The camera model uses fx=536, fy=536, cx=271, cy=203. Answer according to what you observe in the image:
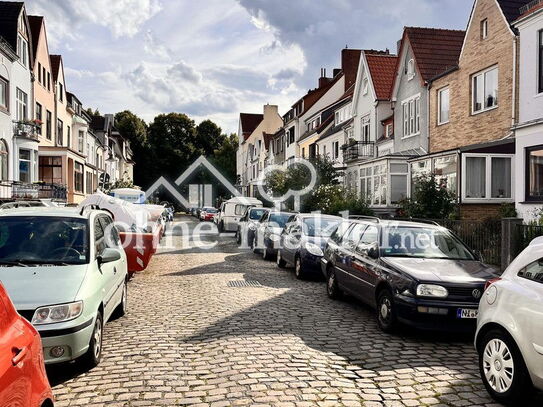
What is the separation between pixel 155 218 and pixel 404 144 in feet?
44.6

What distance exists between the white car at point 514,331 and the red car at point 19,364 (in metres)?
3.62

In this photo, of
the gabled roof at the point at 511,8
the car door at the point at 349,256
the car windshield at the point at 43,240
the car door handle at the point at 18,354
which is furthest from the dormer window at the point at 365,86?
the car door handle at the point at 18,354

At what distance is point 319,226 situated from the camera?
14258 millimetres

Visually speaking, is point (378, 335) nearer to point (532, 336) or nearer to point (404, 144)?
point (532, 336)

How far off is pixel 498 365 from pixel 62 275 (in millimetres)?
4458

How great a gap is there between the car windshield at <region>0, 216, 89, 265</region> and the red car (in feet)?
10.4

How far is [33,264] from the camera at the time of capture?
6121 millimetres

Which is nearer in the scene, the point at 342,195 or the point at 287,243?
the point at 287,243

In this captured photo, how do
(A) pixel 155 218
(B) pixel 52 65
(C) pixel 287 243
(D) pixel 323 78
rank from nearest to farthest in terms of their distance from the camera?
(C) pixel 287 243 < (A) pixel 155 218 < (B) pixel 52 65 < (D) pixel 323 78

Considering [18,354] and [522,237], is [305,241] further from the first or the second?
[18,354]

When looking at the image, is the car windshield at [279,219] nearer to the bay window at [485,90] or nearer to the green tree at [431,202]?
the green tree at [431,202]

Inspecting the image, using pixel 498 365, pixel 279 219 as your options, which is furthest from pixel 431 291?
pixel 279 219

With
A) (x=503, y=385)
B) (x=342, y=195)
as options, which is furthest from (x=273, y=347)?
(x=342, y=195)

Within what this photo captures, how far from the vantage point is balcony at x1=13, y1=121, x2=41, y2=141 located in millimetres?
26312
